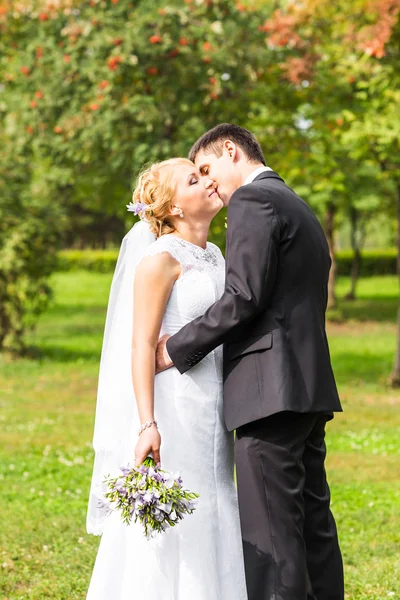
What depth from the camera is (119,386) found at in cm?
418

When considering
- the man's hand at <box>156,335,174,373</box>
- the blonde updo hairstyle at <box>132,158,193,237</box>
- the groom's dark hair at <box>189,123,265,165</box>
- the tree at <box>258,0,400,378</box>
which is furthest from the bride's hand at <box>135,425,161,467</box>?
the tree at <box>258,0,400,378</box>

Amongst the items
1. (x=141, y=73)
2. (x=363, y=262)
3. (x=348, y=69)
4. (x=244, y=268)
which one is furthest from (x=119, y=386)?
(x=363, y=262)

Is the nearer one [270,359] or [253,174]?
[270,359]

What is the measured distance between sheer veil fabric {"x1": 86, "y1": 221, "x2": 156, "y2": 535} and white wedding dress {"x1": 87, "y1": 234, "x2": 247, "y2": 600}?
4.1 inches

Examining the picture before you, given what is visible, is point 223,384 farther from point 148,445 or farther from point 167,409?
point 148,445

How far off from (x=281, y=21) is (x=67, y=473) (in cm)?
833

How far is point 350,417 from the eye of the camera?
11.3 metres

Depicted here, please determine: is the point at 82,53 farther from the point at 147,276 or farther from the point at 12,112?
the point at 147,276

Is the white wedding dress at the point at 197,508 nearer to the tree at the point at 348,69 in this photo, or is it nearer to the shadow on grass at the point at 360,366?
the tree at the point at 348,69

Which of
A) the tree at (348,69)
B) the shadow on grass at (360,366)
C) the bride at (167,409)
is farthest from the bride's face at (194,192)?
the shadow on grass at (360,366)

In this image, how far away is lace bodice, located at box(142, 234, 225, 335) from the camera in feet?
13.3

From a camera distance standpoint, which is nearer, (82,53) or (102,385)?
(102,385)

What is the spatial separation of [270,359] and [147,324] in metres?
0.59

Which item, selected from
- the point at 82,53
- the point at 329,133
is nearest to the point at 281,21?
the point at 329,133
